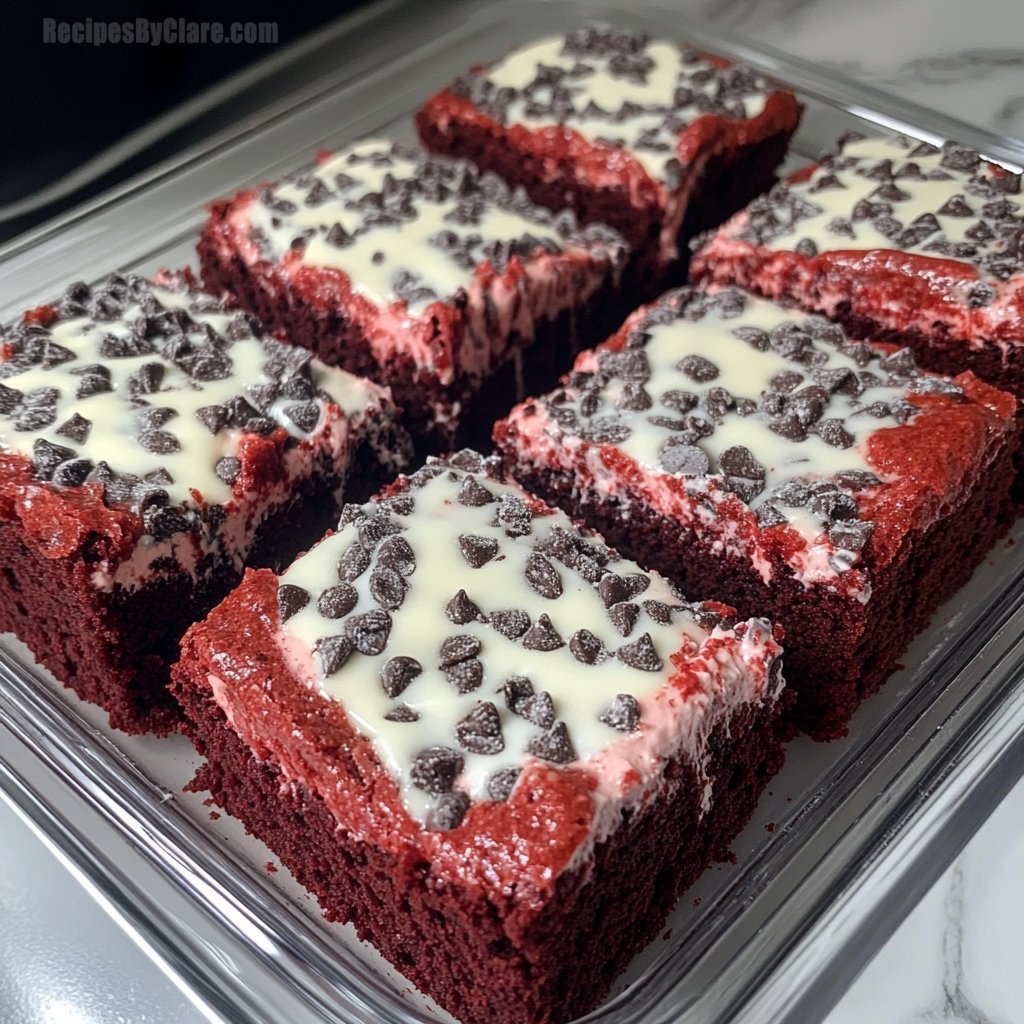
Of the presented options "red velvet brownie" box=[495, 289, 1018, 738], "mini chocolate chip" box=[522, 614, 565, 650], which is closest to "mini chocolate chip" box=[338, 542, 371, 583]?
"mini chocolate chip" box=[522, 614, 565, 650]

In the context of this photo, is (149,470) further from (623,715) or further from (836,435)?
(836,435)

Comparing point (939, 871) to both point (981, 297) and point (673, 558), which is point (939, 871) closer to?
point (673, 558)

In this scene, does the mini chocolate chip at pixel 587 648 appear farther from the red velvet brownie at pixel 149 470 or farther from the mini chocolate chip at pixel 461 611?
the red velvet brownie at pixel 149 470

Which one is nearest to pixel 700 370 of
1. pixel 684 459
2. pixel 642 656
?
pixel 684 459

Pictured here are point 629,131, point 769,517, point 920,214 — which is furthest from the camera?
point 629,131

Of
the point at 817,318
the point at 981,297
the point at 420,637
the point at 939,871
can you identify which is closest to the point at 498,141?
the point at 817,318
